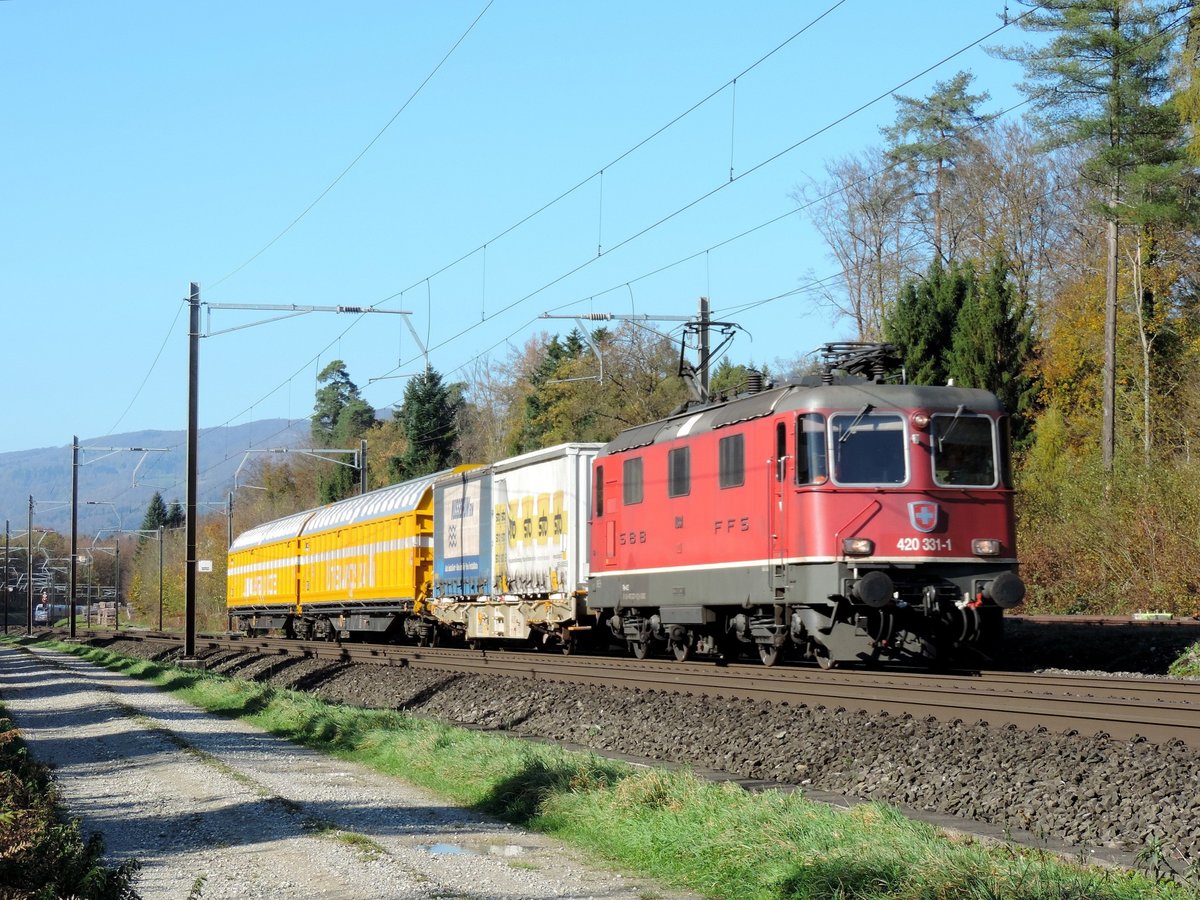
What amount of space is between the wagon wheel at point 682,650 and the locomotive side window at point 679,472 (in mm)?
2248

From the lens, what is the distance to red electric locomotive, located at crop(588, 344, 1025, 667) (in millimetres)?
16281

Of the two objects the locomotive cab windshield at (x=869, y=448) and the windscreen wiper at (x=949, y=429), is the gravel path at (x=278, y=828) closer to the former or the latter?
the locomotive cab windshield at (x=869, y=448)

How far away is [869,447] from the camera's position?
16.8m

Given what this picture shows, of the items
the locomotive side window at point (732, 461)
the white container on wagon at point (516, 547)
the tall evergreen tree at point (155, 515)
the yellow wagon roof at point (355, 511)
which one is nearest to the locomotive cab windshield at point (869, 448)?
the locomotive side window at point (732, 461)

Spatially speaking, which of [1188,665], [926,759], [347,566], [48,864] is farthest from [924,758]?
[347,566]

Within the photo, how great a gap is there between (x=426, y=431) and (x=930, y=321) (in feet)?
173

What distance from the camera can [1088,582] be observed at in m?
30.8

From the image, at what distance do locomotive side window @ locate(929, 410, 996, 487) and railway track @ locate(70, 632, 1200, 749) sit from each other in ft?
7.71

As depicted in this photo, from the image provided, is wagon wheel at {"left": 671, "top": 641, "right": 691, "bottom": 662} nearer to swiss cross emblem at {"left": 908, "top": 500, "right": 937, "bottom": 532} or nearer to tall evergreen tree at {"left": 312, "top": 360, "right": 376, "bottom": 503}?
swiss cross emblem at {"left": 908, "top": 500, "right": 937, "bottom": 532}

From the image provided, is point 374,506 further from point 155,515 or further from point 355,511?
point 155,515

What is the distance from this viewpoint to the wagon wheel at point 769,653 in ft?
60.2

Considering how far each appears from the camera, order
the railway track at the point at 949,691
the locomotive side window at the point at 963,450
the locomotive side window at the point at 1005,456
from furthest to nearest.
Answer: the locomotive side window at the point at 1005,456 → the locomotive side window at the point at 963,450 → the railway track at the point at 949,691

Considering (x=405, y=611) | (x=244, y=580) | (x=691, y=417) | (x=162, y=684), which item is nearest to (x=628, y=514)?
(x=691, y=417)

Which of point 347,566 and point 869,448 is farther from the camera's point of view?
point 347,566
